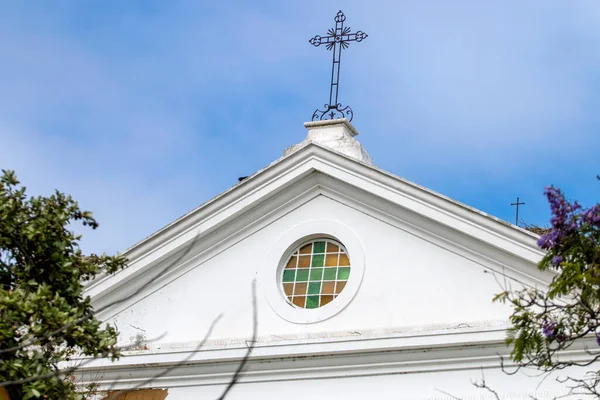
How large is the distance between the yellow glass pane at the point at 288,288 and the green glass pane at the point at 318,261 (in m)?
0.38

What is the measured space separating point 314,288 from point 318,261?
0.40m

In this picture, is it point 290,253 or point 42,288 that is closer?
point 42,288

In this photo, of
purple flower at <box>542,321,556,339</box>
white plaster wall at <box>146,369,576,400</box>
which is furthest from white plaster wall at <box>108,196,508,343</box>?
purple flower at <box>542,321,556,339</box>

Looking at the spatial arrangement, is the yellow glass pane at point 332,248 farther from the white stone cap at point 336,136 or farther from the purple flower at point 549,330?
the purple flower at point 549,330

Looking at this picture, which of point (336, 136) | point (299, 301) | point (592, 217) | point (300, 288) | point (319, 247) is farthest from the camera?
point (336, 136)

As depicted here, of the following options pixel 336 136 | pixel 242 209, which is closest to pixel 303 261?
pixel 242 209

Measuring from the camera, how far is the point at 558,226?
30.9 ft

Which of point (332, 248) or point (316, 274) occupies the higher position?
point (332, 248)

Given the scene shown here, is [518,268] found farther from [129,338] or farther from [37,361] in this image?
[37,361]

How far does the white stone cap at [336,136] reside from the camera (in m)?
15.5

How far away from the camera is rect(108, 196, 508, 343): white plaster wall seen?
1338cm

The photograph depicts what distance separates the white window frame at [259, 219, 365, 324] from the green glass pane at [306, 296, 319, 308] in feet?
0.36

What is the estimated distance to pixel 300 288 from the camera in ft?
47.0

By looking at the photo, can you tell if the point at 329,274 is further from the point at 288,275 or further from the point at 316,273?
the point at 288,275
